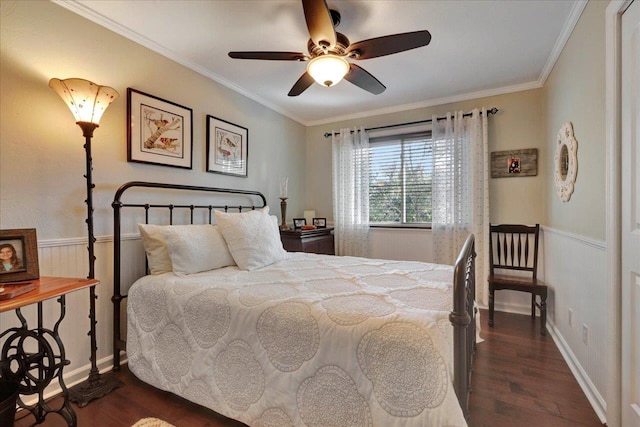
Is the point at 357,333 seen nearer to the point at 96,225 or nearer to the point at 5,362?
the point at 5,362

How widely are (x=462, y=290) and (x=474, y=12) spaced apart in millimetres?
2034

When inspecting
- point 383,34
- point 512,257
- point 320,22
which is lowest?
point 512,257

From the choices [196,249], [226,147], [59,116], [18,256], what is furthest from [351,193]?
[18,256]

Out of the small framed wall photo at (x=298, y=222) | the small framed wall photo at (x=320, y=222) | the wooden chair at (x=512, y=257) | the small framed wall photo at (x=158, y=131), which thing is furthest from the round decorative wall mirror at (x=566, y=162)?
the small framed wall photo at (x=158, y=131)

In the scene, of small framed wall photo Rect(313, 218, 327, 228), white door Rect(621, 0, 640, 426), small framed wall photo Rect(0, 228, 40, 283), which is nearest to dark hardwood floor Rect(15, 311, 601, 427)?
white door Rect(621, 0, 640, 426)

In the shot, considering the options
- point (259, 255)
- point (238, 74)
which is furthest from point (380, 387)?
point (238, 74)

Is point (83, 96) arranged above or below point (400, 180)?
above

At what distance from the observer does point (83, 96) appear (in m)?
1.73

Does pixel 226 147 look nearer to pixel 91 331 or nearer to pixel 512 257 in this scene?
pixel 91 331

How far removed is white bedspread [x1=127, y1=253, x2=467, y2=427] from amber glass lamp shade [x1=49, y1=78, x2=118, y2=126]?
3.54 feet

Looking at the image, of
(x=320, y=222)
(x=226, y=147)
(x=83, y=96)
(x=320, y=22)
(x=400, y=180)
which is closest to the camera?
(x=320, y=22)

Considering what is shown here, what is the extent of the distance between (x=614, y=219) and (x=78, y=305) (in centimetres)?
320

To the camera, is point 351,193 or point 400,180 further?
point 351,193

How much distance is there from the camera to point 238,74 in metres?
2.90
